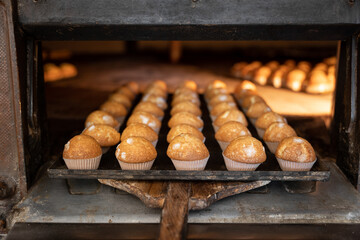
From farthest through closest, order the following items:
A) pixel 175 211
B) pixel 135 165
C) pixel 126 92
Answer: pixel 126 92, pixel 135 165, pixel 175 211

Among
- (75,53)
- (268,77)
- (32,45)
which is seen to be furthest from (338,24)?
(75,53)

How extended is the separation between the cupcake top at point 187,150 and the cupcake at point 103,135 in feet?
1.57

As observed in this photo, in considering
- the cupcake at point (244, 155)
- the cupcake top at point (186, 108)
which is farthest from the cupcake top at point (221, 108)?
the cupcake at point (244, 155)

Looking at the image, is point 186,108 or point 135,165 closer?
point 135,165

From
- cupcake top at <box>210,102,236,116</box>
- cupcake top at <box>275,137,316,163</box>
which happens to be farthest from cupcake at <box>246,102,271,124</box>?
cupcake top at <box>275,137,316,163</box>

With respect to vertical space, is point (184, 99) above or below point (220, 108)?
below

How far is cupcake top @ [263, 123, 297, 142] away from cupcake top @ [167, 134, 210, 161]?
55cm

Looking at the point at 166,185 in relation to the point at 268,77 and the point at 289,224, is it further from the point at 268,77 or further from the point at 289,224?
the point at 268,77

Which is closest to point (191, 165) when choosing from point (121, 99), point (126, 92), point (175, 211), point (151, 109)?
point (175, 211)

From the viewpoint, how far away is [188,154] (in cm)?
211

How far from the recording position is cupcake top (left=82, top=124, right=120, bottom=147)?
242cm

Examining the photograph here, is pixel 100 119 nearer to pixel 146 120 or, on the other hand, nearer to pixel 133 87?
pixel 146 120

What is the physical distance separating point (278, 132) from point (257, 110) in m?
0.61

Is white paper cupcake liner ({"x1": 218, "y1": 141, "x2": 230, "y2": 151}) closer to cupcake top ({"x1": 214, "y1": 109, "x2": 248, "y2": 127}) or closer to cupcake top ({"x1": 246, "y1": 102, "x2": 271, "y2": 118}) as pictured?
cupcake top ({"x1": 214, "y1": 109, "x2": 248, "y2": 127})
